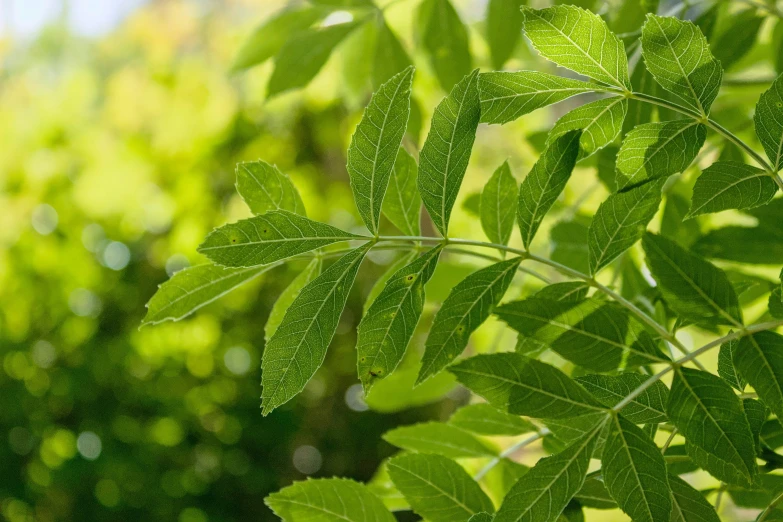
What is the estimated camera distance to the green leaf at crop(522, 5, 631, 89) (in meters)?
0.46

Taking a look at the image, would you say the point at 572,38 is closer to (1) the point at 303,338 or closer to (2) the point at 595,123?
(2) the point at 595,123

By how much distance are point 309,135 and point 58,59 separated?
3991 millimetres

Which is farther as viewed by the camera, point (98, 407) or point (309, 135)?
point (309, 135)

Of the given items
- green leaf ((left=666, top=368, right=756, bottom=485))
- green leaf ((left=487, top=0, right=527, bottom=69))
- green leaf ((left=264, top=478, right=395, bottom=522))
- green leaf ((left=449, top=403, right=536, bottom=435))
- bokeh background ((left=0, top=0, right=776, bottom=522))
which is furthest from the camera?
bokeh background ((left=0, top=0, right=776, bottom=522))

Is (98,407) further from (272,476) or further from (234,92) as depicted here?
(234,92)

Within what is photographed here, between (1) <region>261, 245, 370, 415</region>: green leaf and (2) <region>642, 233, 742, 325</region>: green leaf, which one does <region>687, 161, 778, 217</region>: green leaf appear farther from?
(1) <region>261, 245, 370, 415</region>: green leaf

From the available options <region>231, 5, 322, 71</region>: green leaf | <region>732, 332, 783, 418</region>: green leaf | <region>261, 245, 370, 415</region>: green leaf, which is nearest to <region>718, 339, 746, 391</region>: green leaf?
<region>732, 332, 783, 418</region>: green leaf

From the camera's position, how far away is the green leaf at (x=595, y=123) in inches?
19.2

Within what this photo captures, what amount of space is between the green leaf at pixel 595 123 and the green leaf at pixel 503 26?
0.34 metres

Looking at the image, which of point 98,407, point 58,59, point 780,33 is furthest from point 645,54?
point 58,59

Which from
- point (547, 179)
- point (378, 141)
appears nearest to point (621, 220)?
point (547, 179)

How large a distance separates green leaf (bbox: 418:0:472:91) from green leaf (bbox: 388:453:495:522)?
488 mm

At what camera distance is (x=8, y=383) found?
2.33 m

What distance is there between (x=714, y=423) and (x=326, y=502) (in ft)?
0.88
